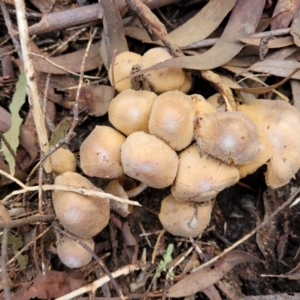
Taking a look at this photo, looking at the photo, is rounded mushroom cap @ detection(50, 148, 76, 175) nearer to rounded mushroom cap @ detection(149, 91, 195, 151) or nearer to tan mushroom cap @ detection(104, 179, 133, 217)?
tan mushroom cap @ detection(104, 179, 133, 217)

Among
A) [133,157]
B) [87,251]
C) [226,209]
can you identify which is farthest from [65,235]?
[226,209]

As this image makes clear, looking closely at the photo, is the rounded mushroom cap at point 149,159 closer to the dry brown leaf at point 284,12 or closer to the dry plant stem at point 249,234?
the dry plant stem at point 249,234

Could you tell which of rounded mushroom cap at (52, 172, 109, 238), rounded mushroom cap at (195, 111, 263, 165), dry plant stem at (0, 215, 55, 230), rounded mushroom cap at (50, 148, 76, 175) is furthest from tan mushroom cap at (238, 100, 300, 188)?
dry plant stem at (0, 215, 55, 230)

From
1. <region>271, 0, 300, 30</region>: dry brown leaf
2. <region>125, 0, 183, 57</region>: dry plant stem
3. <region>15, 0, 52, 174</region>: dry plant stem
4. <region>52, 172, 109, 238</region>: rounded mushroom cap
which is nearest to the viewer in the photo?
<region>15, 0, 52, 174</region>: dry plant stem

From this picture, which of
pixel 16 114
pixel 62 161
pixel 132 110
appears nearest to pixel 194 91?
pixel 132 110

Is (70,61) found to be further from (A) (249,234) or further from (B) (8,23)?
(A) (249,234)

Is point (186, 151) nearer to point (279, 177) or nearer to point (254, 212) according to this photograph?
point (279, 177)
